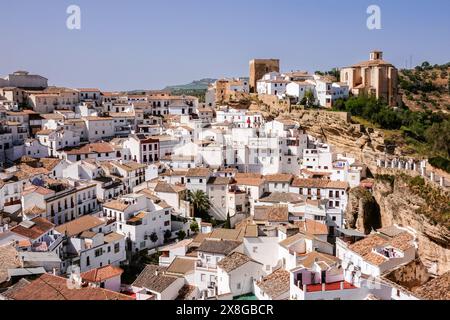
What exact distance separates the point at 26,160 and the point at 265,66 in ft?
60.4

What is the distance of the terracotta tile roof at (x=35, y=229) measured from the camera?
12.8m

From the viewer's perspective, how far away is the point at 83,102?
28344 mm

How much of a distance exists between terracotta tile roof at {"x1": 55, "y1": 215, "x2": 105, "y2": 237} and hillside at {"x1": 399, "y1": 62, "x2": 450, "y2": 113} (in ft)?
87.3

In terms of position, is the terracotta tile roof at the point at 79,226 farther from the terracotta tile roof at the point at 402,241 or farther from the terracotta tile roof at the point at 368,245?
the terracotta tile roof at the point at 402,241

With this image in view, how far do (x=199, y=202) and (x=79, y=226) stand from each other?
4.61 m

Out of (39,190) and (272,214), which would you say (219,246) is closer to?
(272,214)

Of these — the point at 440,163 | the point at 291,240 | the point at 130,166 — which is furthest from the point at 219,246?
the point at 440,163

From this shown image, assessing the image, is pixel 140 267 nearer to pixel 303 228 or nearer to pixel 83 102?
pixel 303 228

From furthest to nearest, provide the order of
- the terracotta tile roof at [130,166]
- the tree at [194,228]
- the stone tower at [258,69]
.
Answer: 1. the stone tower at [258,69]
2. the terracotta tile roof at [130,166]
3. the tree at [194,228]

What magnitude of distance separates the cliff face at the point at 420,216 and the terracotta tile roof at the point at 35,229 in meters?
10.5

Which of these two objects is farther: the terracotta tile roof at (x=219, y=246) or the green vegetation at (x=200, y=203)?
the green vegetation at (x=200, y=203)

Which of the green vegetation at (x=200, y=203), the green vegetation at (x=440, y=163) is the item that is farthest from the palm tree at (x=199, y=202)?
the green vegetation at (x=440, y=163)

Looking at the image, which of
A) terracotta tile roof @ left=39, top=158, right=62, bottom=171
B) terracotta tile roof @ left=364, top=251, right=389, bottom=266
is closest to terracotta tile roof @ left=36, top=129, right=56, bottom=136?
terracotta tile roof @ left=39, top=158, right=62, bottom=171
